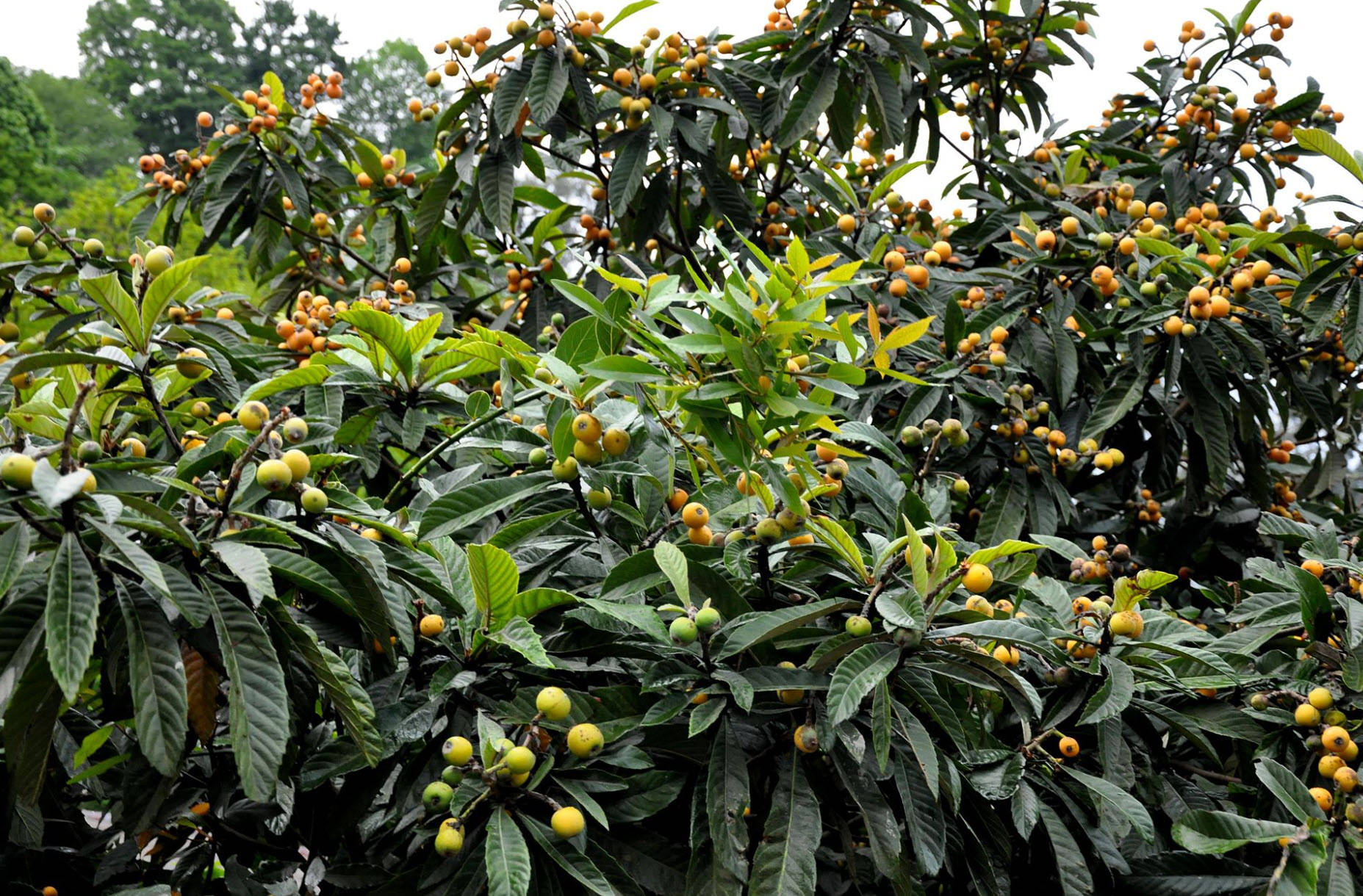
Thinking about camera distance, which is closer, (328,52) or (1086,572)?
(1086,572)

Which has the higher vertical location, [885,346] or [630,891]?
[885,346]

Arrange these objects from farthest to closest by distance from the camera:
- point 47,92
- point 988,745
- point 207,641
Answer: point 47,92 < point 988,745 < point 207,641

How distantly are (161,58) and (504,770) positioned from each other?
39228mm

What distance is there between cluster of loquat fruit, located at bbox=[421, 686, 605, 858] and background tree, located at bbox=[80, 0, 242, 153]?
33.9 m

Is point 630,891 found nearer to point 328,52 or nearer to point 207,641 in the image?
point 207,641

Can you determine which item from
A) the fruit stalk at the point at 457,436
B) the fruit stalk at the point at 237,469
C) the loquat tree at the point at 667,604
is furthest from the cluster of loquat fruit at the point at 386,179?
the fruit stalk at the point at 237,469

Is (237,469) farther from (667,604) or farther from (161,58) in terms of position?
(161,58)

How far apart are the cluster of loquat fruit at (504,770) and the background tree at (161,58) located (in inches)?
1334

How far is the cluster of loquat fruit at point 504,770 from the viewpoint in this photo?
1179 mm

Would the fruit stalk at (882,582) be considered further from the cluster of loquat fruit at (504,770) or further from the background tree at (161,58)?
the background tree at (161,58)

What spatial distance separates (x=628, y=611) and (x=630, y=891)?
0.35 m

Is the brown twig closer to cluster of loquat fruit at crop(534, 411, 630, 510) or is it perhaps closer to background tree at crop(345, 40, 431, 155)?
cluster of loquat fruit at crop(534, 411, 630, 510)

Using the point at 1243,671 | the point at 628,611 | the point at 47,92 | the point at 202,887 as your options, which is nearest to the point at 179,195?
the point at 202,887

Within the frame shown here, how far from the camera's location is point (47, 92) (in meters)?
31.4
